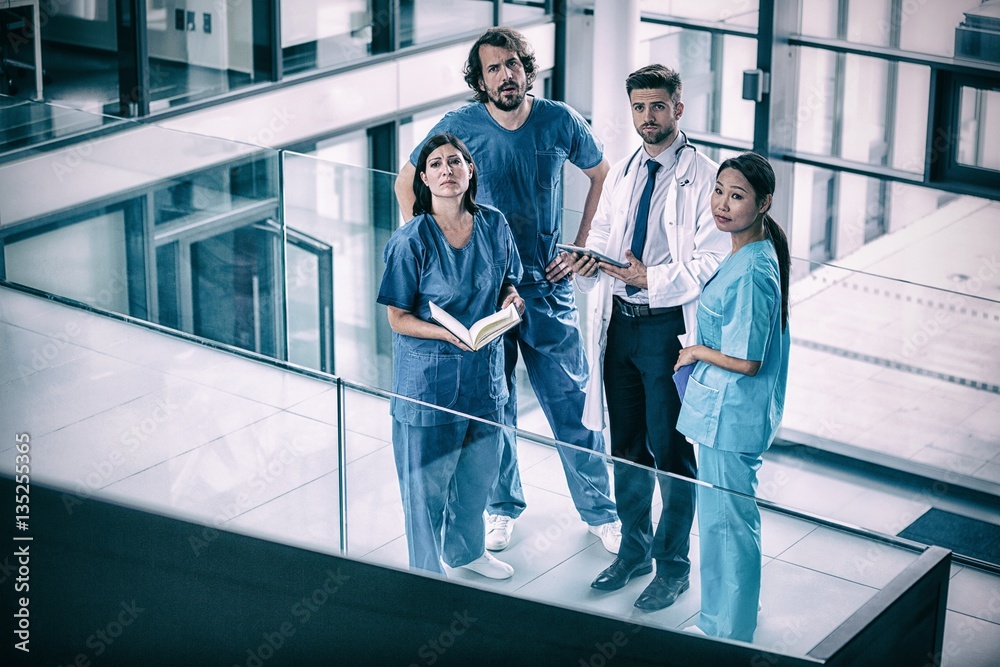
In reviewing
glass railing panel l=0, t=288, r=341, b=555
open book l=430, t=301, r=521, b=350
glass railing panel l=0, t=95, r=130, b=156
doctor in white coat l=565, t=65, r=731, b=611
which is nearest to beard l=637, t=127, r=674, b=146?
doctor in white coat l=565, t=65, r=731, b=611

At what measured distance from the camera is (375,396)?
13.4 feet

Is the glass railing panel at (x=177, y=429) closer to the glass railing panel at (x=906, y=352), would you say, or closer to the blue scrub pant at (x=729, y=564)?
the blue scrub pant at (x=729, y=564)

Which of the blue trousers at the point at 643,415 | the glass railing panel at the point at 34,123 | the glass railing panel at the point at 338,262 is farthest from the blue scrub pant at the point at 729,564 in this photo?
the glass railing panel at the point at 34,123

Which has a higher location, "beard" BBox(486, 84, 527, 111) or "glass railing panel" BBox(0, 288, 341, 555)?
"beard" BBox(486, 84, 527, 111)

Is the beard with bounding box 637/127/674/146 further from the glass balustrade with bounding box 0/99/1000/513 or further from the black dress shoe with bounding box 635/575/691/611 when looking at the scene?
the glass balustrade with bounding box 0/99/1000/513

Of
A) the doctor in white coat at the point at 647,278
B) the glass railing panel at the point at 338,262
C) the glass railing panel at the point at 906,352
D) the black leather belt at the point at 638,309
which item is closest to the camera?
the doctor in white coat at the point at 647,278

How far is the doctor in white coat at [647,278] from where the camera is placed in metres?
4.32

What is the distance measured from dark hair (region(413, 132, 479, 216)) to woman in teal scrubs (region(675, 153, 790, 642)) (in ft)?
2.55

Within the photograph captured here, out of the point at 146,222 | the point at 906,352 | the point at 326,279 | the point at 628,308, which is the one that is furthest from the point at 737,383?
the point at 146,222

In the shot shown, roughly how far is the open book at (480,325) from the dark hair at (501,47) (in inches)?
35.6

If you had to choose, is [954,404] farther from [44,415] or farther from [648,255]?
[44,415]

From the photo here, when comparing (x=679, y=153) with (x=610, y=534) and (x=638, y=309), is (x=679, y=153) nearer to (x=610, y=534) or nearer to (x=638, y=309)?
(x=638, y=309)

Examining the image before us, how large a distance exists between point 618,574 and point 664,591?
0.27 m

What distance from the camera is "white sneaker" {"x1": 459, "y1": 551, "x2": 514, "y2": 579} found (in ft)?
14.1
